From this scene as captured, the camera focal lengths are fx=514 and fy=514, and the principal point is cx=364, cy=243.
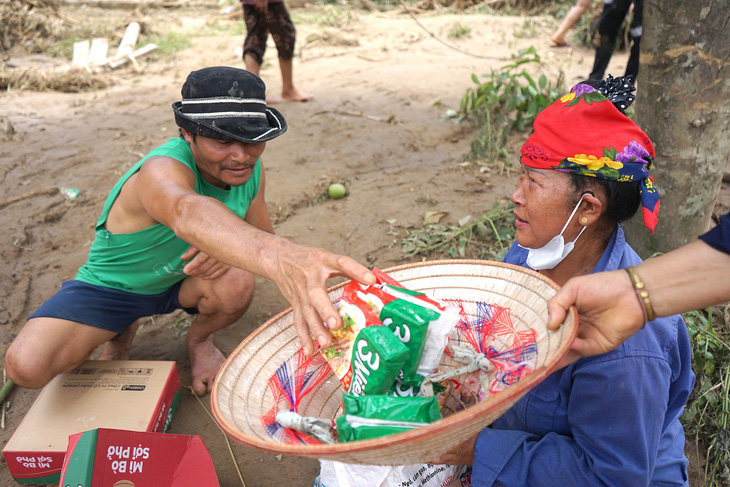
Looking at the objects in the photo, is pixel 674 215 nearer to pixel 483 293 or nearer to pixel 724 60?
pixel 724 60

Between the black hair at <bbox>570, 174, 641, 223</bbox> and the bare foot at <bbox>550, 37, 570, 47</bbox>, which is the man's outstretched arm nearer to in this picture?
the black hair at <bbox>570, 174, 641, 223</bbox>

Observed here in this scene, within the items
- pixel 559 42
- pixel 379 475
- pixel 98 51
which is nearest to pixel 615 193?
pixel 379 475

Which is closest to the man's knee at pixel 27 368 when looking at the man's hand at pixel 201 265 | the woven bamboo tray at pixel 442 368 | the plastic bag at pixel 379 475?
the man's hand at pixel 201 265

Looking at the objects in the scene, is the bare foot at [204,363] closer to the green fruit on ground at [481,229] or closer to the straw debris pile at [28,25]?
the green fruit on ground at [481,229]

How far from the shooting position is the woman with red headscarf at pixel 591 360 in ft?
4.14

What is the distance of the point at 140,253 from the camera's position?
7.54 feet

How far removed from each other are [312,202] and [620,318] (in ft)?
9.72

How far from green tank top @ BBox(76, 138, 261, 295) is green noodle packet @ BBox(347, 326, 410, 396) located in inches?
51.3

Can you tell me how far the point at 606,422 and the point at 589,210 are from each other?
594 millimetres

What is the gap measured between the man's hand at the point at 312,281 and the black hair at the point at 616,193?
2.32 feet

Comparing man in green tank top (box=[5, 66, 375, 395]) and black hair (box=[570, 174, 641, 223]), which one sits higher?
black hair (box=[570, 174, 641, 223])

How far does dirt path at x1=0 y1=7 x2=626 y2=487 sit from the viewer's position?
9.48 ft

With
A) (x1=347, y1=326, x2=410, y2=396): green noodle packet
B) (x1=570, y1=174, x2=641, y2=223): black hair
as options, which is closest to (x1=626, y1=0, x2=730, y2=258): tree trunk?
(x1=570, y1=174, x2=641, y2=223): black hair

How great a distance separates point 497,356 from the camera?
144 centimetres
